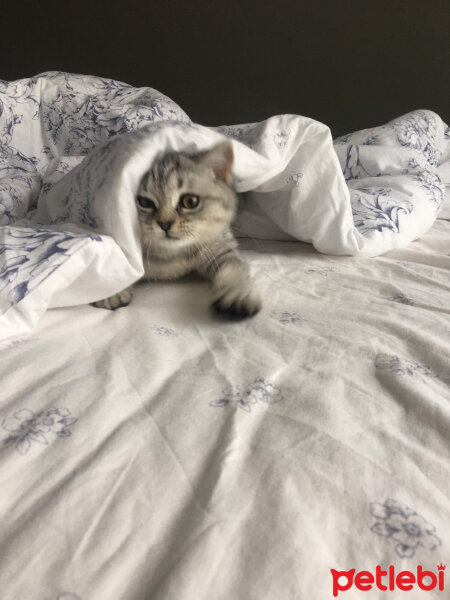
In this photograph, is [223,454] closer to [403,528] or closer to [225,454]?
[225,454]

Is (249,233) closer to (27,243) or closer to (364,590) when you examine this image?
(27,243)

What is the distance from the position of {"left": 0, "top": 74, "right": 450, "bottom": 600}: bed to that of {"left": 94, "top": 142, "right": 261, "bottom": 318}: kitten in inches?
5.3

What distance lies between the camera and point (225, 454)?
398mm

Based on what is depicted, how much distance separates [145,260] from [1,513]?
1.91 feet

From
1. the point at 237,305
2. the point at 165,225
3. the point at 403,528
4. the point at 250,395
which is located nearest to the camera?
the point at 403,528

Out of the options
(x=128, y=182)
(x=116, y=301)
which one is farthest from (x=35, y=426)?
(x=128, y=182)

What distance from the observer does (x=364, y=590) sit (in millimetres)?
298

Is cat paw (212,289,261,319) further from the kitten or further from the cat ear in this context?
the cat ear

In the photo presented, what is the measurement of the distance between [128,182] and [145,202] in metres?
0.07

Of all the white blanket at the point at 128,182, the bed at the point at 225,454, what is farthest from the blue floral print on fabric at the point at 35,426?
the white blanket at the point at 128,182

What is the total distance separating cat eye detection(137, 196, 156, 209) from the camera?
31.3 inches

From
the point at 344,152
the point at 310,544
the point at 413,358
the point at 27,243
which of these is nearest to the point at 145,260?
the point at 27,243

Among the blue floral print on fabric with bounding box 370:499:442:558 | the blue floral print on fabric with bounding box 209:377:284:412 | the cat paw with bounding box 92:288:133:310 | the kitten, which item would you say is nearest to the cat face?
the kitten

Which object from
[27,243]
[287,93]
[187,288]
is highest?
[287,93]
